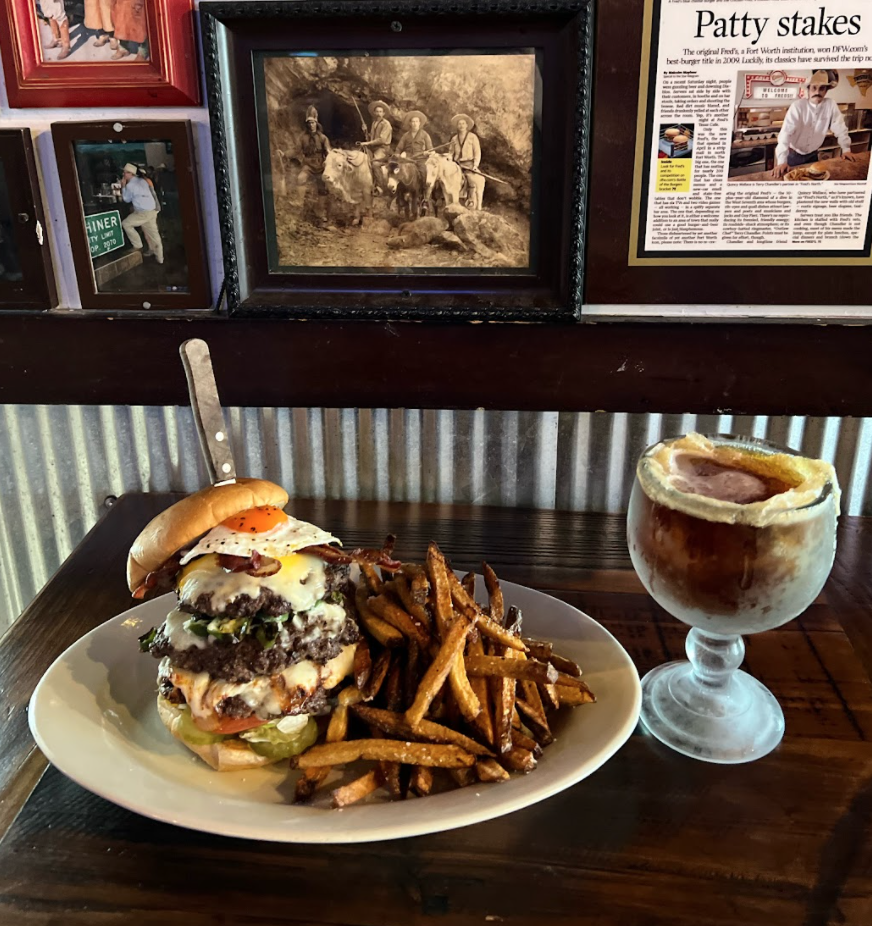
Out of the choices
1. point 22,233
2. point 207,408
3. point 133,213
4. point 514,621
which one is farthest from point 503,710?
point 22,233

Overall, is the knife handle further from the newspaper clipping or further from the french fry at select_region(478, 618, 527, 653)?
the newspaper clipping

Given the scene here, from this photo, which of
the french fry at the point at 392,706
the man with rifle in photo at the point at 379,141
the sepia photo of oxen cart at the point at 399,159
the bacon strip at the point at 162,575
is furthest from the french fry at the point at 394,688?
the man with rifle in photo at the point at 379,141

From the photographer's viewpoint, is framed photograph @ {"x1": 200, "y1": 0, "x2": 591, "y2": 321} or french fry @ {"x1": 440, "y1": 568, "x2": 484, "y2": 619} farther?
framed photograph @ {"x1": 200, "y1": 0, "x2": 591, "y2": 321}

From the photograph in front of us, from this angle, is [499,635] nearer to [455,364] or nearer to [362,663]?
[362,663]

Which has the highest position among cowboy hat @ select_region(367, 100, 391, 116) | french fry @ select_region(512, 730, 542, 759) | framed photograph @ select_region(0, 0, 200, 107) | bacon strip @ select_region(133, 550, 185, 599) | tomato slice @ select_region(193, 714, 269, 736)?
framed photograph @ select_region(0, 0, 200, 107)

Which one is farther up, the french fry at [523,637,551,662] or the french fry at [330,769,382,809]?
the french fry at [523,637,551,662]

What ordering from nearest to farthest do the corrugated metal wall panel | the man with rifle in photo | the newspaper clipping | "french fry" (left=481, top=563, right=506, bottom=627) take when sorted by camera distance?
"french fry" (left=481, top=563, right=506, bottom=627)
the newspaper clipping
the man with rifle in photo
the corrugated metal wall panel

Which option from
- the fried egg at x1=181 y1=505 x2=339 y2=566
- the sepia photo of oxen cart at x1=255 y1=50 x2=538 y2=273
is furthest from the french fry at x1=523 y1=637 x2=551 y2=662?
the sepia photo of oxen cart at x1=255 y1=50 x2=538 y2=273

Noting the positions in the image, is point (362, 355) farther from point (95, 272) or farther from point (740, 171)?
point (740, 171)
